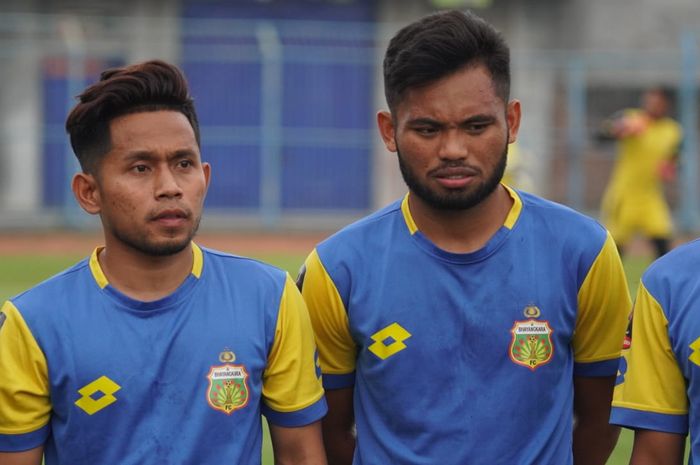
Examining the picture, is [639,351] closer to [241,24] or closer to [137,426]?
[137,426]

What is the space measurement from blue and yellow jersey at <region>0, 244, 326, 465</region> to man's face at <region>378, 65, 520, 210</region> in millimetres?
498

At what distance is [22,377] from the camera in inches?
130

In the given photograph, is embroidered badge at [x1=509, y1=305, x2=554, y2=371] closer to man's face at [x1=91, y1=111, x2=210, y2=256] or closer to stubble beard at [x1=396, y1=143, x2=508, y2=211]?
stubble beard at [x1=396, y1=143, x2=508, y2=211]

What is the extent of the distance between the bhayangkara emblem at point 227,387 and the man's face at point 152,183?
0.34m

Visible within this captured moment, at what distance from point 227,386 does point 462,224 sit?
809 mm

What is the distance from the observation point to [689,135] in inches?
794

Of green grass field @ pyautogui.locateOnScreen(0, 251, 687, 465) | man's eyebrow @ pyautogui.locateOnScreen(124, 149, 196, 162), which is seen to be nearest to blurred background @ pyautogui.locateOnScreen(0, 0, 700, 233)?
green grass field @ pyautogui.locateOnScreen(0, 251, 687, 465)

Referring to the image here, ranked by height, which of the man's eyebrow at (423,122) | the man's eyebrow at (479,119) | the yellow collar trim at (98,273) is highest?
the man's eyebrow at (479,119)

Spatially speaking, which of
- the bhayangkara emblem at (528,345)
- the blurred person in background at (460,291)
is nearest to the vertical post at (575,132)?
the blurred person in background at (460,291)

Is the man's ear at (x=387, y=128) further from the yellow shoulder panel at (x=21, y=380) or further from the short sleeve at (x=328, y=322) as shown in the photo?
the yellow shoulder panel at (x=21, y=380)

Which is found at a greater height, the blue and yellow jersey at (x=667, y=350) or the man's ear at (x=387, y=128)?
the man's ear at (x=387, y=128)

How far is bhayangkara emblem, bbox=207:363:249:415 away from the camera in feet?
11.1

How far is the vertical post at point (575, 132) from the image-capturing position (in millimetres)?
20203

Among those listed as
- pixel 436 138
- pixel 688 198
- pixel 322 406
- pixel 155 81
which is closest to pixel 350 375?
pixel 322 406
